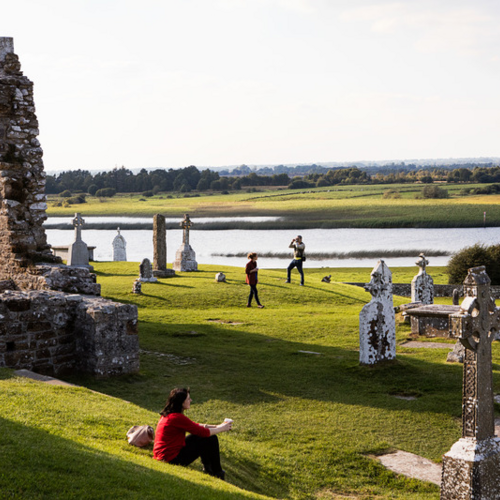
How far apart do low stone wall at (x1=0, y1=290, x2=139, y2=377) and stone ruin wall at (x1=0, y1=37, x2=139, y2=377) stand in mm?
18

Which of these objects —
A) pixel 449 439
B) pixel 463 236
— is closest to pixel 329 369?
pixel 449 439

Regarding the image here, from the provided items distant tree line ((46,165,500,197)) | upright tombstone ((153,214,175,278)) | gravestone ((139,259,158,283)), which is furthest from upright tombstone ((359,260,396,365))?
distant tree line ((46,165,500,197))

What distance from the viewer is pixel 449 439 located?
34.1ft

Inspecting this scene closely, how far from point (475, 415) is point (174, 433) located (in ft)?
11.1

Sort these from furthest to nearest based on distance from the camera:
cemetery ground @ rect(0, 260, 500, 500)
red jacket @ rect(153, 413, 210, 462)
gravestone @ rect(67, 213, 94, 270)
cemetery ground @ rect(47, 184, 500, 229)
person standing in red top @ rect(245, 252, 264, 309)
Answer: cemetery ground @ rect(47, 184, 500, 229) < gravestone @ rect(67, 213, 94, 270) < person standing in red top @ rect(245, 252, 264, 309) < red jacket @ rect(153, 413, 210, 462) < cemetery ground @ rect(0, 260, 500, 500)

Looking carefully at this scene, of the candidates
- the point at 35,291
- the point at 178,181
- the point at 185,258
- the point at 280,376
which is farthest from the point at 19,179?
the point at 178,181

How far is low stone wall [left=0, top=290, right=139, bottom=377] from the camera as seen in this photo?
1272 centimetres

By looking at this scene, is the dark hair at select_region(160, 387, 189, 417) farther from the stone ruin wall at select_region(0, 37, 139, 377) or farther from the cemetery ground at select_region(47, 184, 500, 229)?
the cemetery ground at select_region(47, 184, 500, 229)

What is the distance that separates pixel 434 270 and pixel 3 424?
40307 millimetres

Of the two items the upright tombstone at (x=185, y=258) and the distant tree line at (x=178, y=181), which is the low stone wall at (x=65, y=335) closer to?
the upright tombstone at (x=185, y=258)

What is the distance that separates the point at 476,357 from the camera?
7820mm

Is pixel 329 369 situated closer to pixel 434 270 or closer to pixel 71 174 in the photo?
pixel 434 270

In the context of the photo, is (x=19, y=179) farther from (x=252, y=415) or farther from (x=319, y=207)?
(x=319, y=207)

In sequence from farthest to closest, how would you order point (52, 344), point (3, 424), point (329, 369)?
point (329, 369) < point (52, 344) < point (3, 424)
